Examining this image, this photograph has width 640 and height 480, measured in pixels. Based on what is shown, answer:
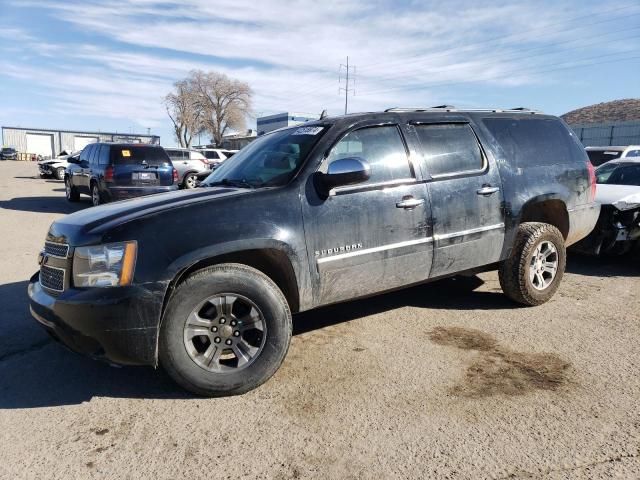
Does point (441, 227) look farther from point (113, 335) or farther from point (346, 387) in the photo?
point (113, 335)

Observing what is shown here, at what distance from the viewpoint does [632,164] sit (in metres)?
7.79

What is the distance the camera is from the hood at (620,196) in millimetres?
6059

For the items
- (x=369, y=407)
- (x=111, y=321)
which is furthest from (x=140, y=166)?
(x=369, y=407)

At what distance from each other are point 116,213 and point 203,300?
885 mm

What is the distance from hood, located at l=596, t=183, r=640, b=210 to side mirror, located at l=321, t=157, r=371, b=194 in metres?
4.16

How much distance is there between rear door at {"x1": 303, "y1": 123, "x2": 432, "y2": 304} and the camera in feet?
11.6

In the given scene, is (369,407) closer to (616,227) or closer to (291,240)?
(291,240)

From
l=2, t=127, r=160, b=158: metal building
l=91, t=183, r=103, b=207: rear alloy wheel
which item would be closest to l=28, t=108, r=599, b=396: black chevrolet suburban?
l=91, t=183, r=103, b=207: rear alloy wheel

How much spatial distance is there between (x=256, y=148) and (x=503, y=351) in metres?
2.68

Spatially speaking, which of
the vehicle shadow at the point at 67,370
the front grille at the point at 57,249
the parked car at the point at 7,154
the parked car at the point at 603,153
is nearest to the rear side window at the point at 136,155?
the vehicle shadow at the point at 67,370

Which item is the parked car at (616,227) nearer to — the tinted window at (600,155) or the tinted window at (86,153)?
the tinted window at (600,155)

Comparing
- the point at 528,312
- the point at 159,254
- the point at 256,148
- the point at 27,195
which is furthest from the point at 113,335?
the point at 27,195

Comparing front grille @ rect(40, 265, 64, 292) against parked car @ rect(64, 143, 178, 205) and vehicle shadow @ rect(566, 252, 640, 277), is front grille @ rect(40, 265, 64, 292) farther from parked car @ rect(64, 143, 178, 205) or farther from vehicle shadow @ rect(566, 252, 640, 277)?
parked car @ rect(64, 143, 178, 205)

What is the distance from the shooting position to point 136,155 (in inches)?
468
